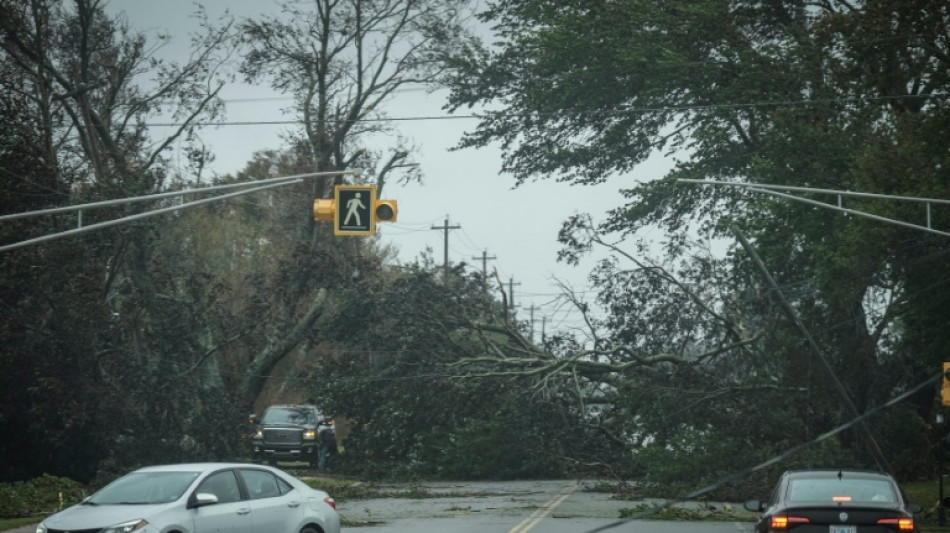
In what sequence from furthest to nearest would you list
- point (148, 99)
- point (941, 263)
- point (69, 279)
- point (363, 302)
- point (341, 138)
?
point (341, 138) → point (148, 99) → point (363, 302) → point (69, 279) → point (941, 263)

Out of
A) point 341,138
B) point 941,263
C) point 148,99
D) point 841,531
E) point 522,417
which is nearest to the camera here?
point 841,531

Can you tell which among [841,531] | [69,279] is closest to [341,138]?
[69,279]

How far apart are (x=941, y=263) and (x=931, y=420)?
8.13 meters

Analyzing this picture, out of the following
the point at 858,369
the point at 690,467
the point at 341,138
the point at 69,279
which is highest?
the point at 341,138

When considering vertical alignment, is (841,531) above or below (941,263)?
below

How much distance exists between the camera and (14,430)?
107ft

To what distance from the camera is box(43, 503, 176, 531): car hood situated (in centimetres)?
1324

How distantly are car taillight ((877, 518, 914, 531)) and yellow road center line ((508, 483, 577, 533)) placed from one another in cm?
907

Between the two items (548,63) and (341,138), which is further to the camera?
(341,138)

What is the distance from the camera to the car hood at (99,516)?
1324 centimetres

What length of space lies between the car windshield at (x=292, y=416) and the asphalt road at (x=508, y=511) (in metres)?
7.03

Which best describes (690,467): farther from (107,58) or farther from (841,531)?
(107,58)

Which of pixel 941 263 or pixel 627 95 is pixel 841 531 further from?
pixel 627 95

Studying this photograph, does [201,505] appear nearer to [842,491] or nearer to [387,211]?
[842,491]
